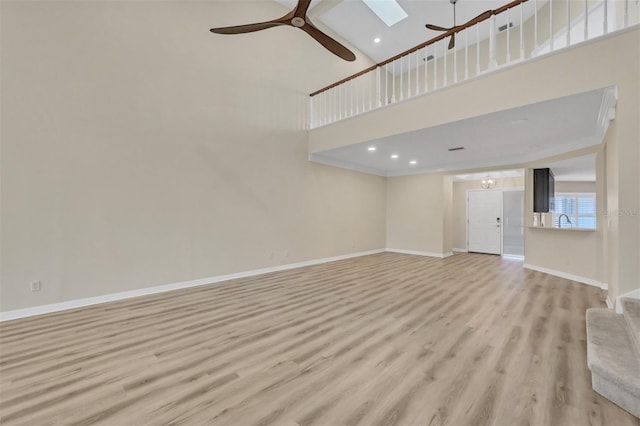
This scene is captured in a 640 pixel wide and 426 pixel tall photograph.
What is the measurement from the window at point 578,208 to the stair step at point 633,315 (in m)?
6.90

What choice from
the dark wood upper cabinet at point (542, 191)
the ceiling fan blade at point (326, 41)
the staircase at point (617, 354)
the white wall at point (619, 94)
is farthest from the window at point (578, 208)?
the ceiling fan blade at point (326, 41)

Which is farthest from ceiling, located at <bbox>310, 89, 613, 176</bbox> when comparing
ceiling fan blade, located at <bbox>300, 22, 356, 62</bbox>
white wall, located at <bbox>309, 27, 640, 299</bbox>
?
ceiling fan blade, located at <bbox>300, 22, 356, 62</bbox>

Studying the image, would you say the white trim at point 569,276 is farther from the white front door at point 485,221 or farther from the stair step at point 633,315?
the white front door at point 485,221

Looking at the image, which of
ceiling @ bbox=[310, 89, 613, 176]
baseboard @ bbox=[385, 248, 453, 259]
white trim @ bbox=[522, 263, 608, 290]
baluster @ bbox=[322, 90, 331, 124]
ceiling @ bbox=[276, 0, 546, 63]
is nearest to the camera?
ceiling @ bbox=[310, 89, 613, 176]

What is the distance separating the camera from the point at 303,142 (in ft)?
19.5

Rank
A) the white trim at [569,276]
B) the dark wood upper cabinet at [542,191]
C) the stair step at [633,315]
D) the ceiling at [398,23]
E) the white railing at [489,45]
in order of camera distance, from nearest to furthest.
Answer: the stair step at [633,315]
the white trim at [569,276]
the white railing at [489,45]
the dark wood upper cabinet at [542,191]
the ceiling at [398,23]

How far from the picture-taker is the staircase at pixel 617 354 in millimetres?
1645

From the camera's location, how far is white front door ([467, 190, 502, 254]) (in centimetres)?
796

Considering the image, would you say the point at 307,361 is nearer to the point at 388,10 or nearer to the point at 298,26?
the point at 298,26

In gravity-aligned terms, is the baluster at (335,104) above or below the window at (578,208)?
above

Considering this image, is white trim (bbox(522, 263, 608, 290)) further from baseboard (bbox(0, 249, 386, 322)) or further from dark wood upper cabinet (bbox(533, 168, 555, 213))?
baseboard (bbox(0, 249, 386, 322))

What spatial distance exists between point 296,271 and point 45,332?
3.58 metres

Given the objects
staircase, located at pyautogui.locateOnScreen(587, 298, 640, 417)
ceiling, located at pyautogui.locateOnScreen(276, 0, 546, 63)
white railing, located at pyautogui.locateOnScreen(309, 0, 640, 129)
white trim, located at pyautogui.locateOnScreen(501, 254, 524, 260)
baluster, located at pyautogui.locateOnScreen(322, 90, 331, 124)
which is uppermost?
ceiling, located at pyautogui.locateOnScreen(276, 0, 546, 63)

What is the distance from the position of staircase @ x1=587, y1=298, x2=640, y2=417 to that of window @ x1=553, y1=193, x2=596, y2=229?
7.07 m
